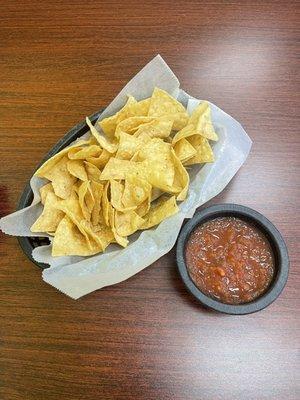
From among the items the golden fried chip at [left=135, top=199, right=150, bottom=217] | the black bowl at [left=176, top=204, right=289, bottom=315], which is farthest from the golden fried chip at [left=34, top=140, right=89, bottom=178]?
the black bowl at [left=176, top=204, right=289, bottom=315]

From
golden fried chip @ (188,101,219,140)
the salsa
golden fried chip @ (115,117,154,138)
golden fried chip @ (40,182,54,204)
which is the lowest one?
the salsa

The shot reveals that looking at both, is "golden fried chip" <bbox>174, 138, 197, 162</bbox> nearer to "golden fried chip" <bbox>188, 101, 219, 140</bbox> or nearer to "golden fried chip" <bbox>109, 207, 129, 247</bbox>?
"golden fried chip" <bbox>188, 101, 219, 140</bbox>

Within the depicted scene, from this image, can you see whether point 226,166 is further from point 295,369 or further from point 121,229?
point 295,369

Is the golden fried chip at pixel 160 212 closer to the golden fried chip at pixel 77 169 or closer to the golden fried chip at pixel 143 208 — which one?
the golden fried chip at pixel 143 208

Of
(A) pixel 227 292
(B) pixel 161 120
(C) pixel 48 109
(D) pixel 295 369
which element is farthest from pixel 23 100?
(D) pixel 295 369

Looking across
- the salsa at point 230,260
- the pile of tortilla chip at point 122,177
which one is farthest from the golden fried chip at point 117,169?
the salsa at point 230,260

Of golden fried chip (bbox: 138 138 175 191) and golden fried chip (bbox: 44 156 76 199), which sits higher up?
golden fried chip (bbox: 138 138 175 191)
